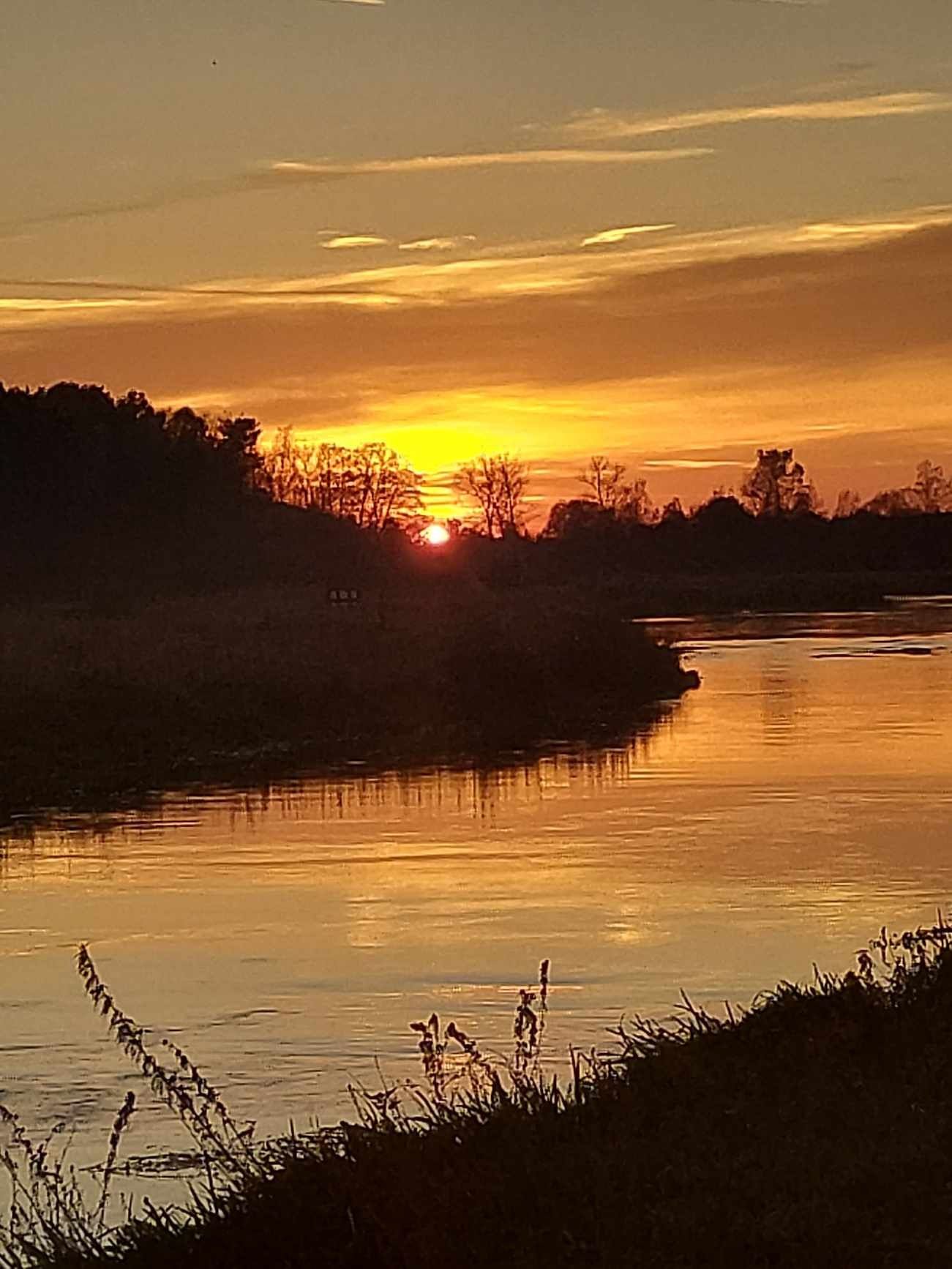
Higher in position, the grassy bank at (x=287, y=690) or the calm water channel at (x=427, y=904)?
the grassy bank at (x=287, y=690)

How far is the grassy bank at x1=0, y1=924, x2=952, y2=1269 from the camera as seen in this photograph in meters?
6.61

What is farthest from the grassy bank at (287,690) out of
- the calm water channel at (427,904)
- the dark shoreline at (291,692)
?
the calm water channel at (427,904)

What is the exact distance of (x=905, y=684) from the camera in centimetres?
4166

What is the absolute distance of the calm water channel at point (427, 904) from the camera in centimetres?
1165

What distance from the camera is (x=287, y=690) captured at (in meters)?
34.8

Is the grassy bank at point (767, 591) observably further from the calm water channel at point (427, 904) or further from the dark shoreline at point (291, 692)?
the calm water channel at point (427, 904)

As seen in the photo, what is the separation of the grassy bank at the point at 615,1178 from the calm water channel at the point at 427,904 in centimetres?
199

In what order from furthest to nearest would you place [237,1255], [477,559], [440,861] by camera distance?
[477,559] → [440,861] → [237,1255]

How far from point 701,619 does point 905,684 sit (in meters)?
46.2

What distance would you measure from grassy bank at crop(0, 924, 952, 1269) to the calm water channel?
1990 millimetres

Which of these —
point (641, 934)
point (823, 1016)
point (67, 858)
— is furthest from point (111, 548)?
point (823, 1016)

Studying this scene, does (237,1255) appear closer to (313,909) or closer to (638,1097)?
(638,1097)

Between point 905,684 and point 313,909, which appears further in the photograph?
point 905,684

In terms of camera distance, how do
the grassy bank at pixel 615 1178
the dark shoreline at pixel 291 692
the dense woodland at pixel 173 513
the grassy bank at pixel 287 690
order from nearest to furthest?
the grassy bank at pixel 615 1178 < the dark shoreline at pixel 291 692 < the grassy bank at pixel 287 690 < the dense woodland at pixel 173 513
